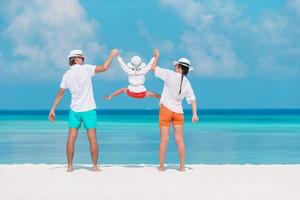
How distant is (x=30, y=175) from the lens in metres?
10.8

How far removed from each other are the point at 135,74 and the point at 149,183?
1748 mm

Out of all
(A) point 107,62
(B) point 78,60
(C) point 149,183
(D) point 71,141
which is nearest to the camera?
(C) point 149,183

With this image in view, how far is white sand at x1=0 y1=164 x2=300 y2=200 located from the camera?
8.78 metres

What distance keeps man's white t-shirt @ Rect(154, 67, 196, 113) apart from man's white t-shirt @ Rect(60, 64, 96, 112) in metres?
1.01

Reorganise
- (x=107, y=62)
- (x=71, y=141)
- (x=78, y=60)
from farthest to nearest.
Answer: (x=71, y=141)
(x=78, y=60)
(x=107, y=62)

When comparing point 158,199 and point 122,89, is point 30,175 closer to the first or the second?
point 122,89

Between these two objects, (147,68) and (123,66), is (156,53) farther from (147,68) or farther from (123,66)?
(123,66)

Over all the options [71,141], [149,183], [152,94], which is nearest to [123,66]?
[152,94]

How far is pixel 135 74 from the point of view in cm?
1064

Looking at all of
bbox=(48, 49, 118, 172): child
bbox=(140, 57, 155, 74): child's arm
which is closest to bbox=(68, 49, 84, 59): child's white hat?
bbox=(48, 49, 118, 172): child

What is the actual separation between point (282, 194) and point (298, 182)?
3.85ft

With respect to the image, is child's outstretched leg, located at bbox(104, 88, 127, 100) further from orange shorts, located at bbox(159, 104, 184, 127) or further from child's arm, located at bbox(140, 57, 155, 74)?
orange shorts, located at bbox(159, 104, 184, 127)

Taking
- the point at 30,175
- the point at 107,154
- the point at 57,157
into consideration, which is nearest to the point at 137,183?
the point at 30,175

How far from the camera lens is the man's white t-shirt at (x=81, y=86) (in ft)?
35.2
